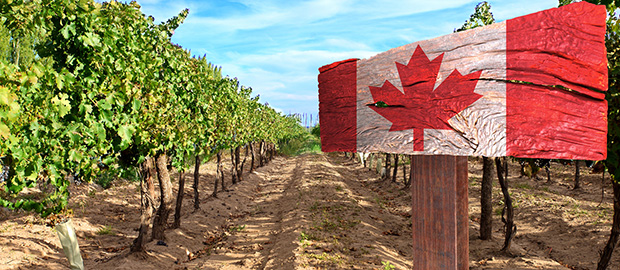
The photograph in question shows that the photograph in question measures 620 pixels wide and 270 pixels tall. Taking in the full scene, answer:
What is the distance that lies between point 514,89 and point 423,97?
1.02 feet

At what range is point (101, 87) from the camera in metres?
5.39

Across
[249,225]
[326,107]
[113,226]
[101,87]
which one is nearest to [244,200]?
[249,225]

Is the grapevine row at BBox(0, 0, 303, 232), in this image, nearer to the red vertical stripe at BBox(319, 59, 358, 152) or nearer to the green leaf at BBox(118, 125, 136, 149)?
the green leaf at BBox(118, 125, 136, 149)

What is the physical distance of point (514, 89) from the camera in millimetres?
1266

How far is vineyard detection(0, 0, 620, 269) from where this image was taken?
4594 millimetres

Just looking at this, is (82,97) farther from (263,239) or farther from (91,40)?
(263,239)

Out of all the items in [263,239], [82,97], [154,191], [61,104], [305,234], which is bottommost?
[263,239]

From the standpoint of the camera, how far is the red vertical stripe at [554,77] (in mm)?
1240

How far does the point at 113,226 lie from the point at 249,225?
391 cm

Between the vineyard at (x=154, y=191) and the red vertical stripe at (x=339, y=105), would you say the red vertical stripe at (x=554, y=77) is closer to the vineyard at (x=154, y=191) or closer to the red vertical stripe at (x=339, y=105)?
the red vertical stripe at (x=339, y=105)

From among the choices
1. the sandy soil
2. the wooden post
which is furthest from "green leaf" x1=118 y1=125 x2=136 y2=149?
the wooden post

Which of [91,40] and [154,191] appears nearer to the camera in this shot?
[91,40]

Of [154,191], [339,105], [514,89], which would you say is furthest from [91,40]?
[514,89]

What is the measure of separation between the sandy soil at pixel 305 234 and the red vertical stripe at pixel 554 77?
4.41m
